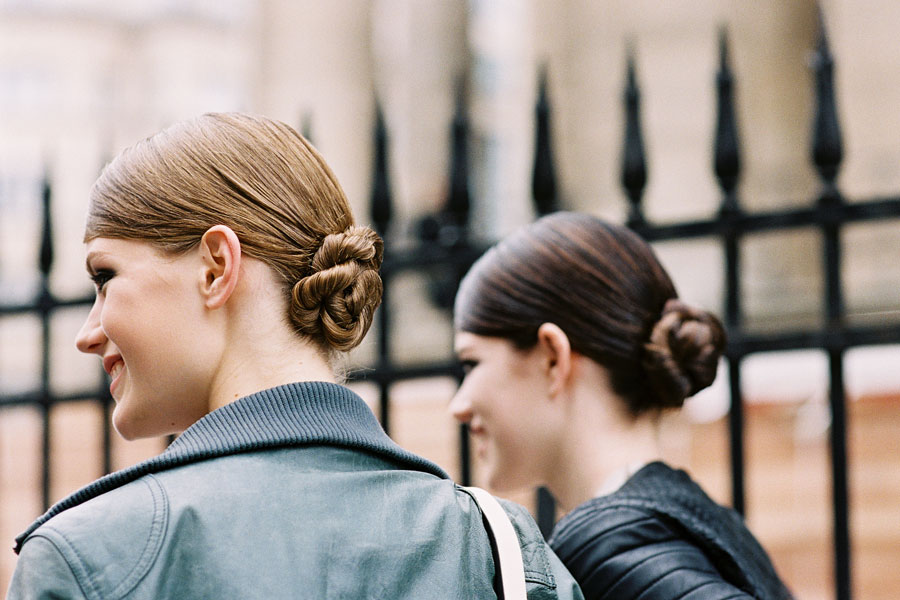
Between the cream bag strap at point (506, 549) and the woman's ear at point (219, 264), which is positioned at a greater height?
the woman's ear at point (219, 264)

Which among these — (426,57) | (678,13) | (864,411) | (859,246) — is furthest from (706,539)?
(426,57)

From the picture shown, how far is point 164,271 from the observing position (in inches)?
48.4

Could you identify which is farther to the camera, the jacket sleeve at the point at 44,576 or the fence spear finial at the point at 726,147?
the fence spear finial at the point at 726,147

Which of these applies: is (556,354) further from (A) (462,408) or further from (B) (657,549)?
(B) (657,549)

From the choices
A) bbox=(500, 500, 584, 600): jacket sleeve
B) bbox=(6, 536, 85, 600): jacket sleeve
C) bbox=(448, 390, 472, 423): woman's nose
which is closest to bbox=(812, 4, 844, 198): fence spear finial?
bbox=(448, 390, 472, 423): woman's nose

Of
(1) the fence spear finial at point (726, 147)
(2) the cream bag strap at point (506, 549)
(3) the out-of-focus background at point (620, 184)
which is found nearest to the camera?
(2) the cream bag strap at point (506, 549)

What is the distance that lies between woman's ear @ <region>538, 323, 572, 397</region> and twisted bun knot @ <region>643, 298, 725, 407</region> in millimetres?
142

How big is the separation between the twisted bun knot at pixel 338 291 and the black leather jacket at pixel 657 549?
1.80ft

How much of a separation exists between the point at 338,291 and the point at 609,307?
0.76m

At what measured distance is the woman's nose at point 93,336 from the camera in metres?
1.30

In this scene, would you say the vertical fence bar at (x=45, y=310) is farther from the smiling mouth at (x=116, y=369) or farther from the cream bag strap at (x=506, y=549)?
the cream bag strap at (x=506, y=549)

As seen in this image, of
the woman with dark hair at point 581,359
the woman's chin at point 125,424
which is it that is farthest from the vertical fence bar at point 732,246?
the woman's chin at point 125,424

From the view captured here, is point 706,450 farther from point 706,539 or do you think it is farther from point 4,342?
point 4,342

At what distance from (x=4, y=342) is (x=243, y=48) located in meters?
11.8
